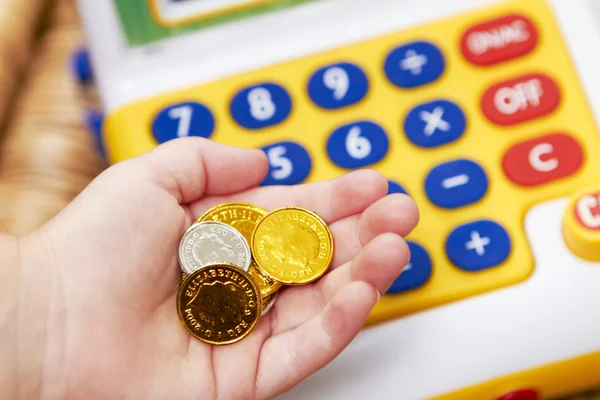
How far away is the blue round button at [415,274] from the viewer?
51cm

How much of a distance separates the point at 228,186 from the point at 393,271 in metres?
0.15

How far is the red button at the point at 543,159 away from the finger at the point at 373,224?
12 cm

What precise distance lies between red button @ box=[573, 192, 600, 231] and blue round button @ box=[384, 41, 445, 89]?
0.15 metres

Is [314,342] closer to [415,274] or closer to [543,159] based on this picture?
[415,274]

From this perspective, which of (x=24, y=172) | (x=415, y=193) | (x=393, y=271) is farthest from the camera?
(x=24, y=172)

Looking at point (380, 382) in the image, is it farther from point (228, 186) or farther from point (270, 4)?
point (270, 4)

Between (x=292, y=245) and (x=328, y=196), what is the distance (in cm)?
4

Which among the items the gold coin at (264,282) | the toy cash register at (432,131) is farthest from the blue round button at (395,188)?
the gold coin at (264,282)

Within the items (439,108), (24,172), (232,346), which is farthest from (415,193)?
(24,172)

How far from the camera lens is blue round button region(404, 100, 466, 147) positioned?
21.3 inches

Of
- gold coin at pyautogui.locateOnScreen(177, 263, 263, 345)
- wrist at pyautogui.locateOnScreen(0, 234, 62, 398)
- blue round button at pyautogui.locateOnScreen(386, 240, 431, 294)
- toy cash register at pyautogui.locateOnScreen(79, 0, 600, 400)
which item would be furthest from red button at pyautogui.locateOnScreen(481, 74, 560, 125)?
wrist at pyautogui.locateOnScreen(0, 234, 62, 398)

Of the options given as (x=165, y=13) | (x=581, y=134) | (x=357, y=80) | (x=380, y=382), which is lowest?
(x=380, y=382)

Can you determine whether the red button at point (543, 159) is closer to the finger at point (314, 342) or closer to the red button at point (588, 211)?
the red button at point (588, 211)

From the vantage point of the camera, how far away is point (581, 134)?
537mm
